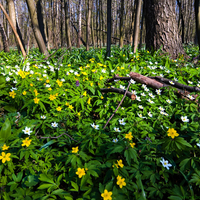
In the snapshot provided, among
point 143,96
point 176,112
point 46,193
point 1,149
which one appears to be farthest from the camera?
point 143,96

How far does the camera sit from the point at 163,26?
11.8 feet

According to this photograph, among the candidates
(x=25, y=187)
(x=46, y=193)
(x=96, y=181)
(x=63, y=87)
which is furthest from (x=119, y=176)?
(x=63, y=87)

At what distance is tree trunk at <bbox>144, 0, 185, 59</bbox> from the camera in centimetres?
353

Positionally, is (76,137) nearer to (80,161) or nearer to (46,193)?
(80,161)

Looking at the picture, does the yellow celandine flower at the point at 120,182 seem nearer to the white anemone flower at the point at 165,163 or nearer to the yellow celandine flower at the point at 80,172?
the yellow celandine flower at the point at 80,172

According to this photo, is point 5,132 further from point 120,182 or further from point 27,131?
point 120,182

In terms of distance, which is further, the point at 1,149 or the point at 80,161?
the point at 1,149

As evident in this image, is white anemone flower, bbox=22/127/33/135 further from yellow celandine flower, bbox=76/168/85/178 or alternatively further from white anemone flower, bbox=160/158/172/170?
→ white anemone flower, bbox=160/158/172/170

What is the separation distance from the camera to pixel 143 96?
2.22 m

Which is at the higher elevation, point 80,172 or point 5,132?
point 5,132

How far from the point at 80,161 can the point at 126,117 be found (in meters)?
0.89

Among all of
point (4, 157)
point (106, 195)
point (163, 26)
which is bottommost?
point (106, 195)

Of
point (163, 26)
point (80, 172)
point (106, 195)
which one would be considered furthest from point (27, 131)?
point (163, 26)

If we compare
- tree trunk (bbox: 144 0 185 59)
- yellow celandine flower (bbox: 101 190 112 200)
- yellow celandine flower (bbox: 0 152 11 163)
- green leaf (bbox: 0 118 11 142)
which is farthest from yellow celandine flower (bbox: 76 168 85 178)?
tree trunk (bbox: 144 0 185 59)
